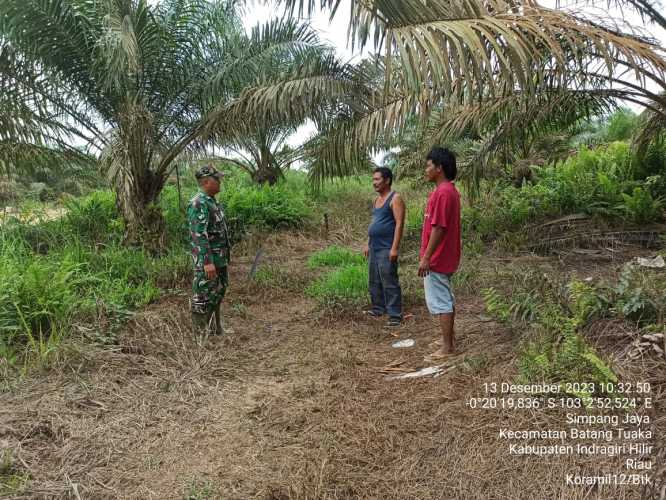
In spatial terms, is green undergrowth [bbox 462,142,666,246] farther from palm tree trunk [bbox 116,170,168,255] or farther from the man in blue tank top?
palm tree trunk [bbox 116,170,168,255]

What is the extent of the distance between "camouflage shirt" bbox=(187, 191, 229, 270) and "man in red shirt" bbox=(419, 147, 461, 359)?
1.97 metres

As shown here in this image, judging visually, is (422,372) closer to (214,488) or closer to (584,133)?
(214,488)

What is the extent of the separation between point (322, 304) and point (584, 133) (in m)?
12.1

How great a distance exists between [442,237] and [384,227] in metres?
1.26

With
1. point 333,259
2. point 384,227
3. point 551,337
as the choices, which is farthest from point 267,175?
point 551,337

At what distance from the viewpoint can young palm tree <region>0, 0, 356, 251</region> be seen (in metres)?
6.45

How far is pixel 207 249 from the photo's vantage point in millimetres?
4629

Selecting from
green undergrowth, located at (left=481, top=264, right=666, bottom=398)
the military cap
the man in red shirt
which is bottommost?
green undergrowth, located at (left=481, top=264, right=666, bottom=398)

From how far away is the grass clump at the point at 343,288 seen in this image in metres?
5.75

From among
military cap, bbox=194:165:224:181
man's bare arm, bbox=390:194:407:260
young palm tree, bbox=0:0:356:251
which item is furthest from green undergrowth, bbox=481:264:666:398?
young palm tree, bbox=0:0:356:251


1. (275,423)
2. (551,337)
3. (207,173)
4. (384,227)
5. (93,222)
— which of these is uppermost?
(207,173)

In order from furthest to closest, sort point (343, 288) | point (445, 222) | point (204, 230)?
point (343, 288)
point (204, 230)
point (445, 222)

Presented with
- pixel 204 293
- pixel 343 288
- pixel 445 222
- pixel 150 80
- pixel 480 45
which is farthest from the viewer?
pixel 150 80

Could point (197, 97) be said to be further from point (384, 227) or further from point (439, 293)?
point (439, 293)
